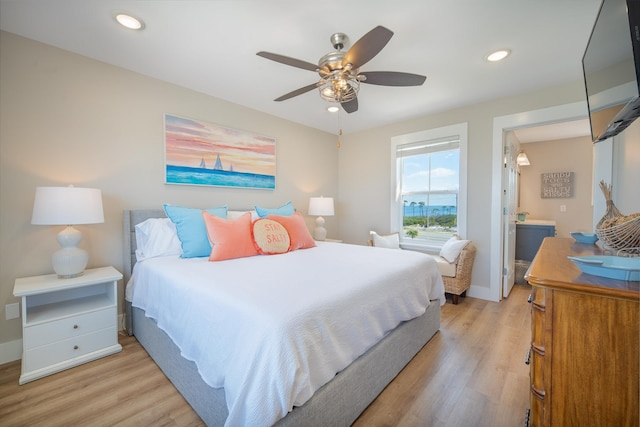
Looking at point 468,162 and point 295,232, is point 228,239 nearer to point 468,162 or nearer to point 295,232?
point 295,232

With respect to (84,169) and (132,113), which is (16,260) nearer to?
(84,169)

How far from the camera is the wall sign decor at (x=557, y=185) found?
4.76 m

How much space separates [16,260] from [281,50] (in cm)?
267

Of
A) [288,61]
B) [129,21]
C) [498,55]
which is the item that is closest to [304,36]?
[288,61]

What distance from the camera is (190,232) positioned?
2.28 metres

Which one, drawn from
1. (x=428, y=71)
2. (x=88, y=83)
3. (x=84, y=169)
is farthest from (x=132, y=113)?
(x=428, y=71)

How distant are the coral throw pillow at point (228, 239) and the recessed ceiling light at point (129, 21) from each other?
4.81ft

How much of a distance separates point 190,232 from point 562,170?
6.32 metres

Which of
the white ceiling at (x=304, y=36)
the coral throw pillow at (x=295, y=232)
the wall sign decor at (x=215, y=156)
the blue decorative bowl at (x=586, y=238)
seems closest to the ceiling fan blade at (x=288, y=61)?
the white ceiling at (x=304, y=36)

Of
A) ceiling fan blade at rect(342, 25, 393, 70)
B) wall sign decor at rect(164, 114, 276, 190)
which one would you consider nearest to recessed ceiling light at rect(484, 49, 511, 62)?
ceiling fan blade at rect(342, 25, 393, 70)

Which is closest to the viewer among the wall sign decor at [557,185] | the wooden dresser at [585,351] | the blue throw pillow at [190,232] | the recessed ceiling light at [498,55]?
the wooden dresser at [585,351]

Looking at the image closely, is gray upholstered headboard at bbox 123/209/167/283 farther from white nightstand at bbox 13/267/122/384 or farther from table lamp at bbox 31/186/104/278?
table lamp at bbox 31/186/104/278

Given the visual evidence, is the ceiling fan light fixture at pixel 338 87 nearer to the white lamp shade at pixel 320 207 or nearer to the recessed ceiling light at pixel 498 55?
the recessed ceiling light at pixel 498 55

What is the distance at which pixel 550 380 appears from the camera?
89 cm
